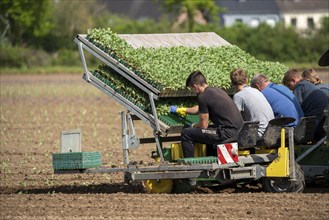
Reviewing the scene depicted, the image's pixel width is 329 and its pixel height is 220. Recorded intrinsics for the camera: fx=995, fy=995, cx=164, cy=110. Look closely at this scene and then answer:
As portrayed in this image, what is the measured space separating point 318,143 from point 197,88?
185 cm

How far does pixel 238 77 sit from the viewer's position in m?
13.8

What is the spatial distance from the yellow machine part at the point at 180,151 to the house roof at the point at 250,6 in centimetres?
7153

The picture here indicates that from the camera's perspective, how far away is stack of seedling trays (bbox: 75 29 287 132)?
45.6ft

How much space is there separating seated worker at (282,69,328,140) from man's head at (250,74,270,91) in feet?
2.04

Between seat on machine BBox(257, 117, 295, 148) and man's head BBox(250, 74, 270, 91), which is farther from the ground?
man's head BBox(250, 74, 270, 91)

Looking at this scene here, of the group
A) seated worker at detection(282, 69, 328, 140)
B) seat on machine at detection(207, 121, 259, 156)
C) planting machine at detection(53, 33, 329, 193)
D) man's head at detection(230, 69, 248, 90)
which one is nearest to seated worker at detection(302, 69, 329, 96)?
seated worker at detection(282, 69, 328, 140)

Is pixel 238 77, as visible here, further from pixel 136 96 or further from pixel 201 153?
pixel 136 96

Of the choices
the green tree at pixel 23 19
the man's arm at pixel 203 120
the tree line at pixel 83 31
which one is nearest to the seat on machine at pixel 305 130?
the man's arm at pixel 203 120

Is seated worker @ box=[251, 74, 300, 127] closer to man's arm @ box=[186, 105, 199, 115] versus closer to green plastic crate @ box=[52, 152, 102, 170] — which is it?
man's arm @ box=[186, 105, 199, 115]

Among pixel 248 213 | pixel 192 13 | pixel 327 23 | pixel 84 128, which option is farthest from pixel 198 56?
pixel 192 13

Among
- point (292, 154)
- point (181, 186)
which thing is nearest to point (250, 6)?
point (181, 186)

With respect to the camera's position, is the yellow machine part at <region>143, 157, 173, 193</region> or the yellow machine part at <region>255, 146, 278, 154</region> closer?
the yellow machine part at <region>255, 146, 278, 154</region>

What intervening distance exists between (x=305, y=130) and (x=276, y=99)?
64cm

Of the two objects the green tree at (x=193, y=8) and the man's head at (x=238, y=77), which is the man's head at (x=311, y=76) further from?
the green tree at (x=193, y=8)
